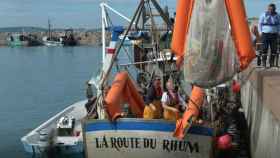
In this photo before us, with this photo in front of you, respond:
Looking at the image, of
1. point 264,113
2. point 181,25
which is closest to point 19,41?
point 264,113

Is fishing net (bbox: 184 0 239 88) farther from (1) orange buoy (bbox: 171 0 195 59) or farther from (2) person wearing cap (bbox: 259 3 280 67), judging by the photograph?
(2) person wearing cap (bbox: 259 3 280 67)

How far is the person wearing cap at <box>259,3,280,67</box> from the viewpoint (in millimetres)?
18344

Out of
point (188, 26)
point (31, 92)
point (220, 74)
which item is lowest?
point (31, 92)

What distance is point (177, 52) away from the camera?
1324cm

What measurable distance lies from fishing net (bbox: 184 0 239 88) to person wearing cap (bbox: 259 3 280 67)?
5.97m

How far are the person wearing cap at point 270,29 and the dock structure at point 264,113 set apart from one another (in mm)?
772

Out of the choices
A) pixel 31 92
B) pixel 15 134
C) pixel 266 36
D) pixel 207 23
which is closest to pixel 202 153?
pixel 207 23

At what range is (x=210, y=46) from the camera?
497 inches

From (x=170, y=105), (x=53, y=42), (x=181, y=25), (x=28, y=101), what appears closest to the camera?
(x=181, y=25)

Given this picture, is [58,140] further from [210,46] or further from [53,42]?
[53,42]

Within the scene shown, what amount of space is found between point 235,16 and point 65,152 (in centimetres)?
939

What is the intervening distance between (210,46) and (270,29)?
6.42 meters

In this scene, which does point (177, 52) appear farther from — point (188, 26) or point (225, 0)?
point (225, 0)

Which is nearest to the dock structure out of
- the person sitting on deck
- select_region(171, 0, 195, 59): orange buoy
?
the person sitting on deck
